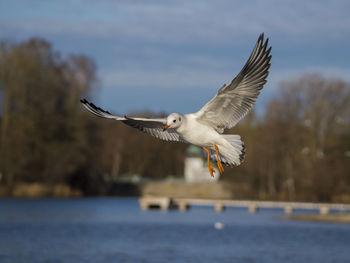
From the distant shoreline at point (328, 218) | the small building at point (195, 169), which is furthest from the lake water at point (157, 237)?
the small building at point (195, 169)

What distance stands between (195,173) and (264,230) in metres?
42.9

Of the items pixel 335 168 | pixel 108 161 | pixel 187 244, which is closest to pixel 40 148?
pixel 108 161

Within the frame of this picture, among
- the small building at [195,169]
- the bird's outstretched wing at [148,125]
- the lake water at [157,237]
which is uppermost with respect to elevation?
the small building at [195,169]

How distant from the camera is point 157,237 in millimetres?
36156

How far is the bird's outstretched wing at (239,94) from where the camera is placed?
9289 millimetres

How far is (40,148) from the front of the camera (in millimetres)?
60094

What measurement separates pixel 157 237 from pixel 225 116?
26934 millimetres

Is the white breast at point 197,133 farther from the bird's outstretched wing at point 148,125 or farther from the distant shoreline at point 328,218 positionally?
the distant shoreline at point 328,218

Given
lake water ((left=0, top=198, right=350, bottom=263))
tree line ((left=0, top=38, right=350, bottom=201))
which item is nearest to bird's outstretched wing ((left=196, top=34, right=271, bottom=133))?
lake water ((left=0, top=198, right=350, bottom=263))

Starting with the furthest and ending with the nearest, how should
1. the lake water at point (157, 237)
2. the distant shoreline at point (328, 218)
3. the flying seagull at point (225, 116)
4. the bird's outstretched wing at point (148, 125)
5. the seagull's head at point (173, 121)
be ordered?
1. the distant shoreline at point (328, 218)
2. the lake water at point (157, 237)
3. the bird's outstretched wing at point (148, 125)
4. the flying seagull at point (225, 116)
5. the seagull's head at point (173, 121)

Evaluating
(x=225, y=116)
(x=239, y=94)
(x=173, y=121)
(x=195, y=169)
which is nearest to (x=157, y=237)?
(x=225, y=116)

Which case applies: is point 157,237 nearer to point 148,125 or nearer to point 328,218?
point 328,218

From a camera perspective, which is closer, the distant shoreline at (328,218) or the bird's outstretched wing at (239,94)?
the bird's outstretched wing at (239,94)

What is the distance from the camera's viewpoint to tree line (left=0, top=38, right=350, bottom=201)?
182 feet
